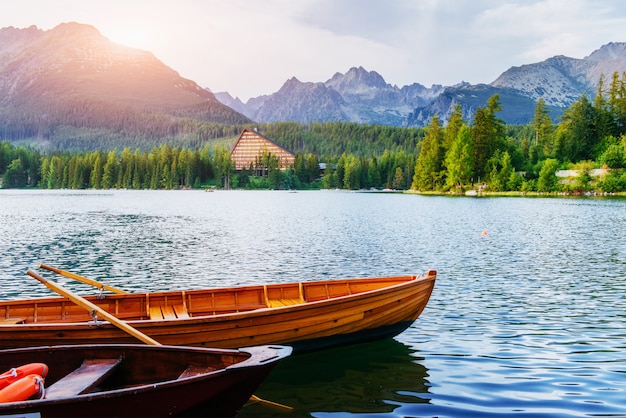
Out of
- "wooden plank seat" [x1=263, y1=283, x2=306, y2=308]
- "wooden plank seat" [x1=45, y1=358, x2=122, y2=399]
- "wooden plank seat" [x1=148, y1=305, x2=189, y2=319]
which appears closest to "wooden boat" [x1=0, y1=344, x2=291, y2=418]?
"wooden plank seat" [x1=45, y1=358, x2=122, y2=399]

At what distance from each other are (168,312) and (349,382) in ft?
17.2

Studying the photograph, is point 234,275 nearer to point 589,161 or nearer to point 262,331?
point 262,331

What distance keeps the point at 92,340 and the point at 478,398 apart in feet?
27.9

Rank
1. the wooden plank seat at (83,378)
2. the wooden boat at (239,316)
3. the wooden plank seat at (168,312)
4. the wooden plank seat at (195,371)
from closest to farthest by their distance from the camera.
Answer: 1. the wooden plank seat at (83,378)
2. the wooden plank seat at (195,371)
3. the wooden boat at (239,316)
4. the wooden plank seat at (168,312)

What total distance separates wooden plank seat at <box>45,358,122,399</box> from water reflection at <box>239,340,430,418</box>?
9.54 ft

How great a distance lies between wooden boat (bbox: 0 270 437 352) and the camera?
12.4 metres

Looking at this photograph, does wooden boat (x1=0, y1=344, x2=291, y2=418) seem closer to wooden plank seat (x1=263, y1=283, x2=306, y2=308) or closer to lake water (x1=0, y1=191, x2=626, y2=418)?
lake water (x1=0, y1=191, x2=626, y2=418)

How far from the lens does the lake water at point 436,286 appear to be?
12008 mm

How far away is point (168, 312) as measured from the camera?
48.8 ft

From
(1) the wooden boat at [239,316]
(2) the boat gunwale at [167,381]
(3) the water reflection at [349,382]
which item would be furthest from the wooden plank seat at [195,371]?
(1) the wooden boat at [239,316]

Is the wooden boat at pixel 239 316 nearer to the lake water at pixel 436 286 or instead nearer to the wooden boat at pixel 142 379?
the lake water at pixel 436 286

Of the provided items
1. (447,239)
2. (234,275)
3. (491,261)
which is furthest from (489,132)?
(234,275)

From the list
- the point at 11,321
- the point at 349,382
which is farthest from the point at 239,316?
the point at 11,321

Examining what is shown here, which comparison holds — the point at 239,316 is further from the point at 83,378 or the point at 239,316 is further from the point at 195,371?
the point at 83,378
